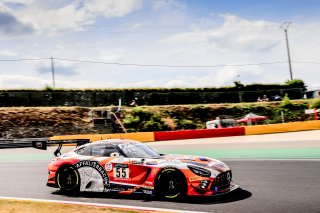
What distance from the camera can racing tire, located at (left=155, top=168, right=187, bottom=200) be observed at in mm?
8031

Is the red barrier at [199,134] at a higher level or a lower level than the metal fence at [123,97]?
lower

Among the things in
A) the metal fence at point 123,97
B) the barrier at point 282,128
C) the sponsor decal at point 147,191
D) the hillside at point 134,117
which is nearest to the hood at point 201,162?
the sponsor decal at point 147,191

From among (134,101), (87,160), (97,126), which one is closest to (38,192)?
(87,160)

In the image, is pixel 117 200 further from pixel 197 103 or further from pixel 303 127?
pixel 197 103

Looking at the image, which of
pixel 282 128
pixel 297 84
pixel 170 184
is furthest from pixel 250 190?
pixel 297 84

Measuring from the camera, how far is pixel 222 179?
812 centimetres

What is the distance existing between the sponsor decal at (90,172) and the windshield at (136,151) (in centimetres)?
67

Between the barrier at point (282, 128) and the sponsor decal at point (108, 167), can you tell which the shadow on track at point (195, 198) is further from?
the barrier at point (282, 128)

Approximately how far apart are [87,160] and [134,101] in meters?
31.8

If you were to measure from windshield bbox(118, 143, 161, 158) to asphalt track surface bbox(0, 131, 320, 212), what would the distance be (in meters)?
0.93

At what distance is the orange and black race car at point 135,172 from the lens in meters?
7.95

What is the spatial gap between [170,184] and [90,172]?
2.06 meters

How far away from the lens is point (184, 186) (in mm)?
8016

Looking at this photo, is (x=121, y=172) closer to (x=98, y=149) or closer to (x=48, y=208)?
(x=98, y=149)
